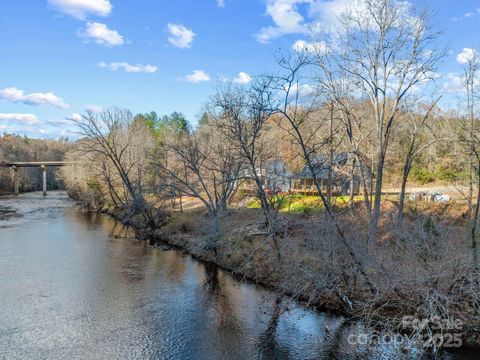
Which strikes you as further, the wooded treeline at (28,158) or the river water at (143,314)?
the wooded treeline at (28,158)

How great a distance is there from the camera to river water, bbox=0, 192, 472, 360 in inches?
426

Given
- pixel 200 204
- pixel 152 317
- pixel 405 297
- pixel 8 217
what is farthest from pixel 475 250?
pixel 8 217

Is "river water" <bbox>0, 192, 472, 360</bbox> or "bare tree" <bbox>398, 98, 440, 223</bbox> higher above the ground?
"bare tree" <bbox>398, 98, 440, 223</bbox>

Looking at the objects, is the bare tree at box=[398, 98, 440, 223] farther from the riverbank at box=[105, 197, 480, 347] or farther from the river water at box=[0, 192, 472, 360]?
the river water at box=[0, 192, 472, 360]

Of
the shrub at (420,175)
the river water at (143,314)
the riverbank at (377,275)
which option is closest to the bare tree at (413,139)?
the riverbank at (377,275)

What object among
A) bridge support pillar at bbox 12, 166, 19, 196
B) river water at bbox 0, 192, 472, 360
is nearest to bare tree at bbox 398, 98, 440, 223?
river water at bbox 0, 192, 472, 360

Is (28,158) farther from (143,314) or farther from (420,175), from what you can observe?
(143,314)

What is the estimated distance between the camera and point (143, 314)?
13.3 metres

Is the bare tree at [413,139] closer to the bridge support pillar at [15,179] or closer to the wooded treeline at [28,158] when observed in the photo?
→ the wooded treeline at [28,158]

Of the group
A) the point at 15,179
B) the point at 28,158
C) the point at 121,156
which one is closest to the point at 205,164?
the point at 121,156

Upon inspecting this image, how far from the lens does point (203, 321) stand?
12844mm

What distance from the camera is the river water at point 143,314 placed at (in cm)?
1083

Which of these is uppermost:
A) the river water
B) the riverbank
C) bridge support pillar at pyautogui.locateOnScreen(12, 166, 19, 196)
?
bridge support pillar at pyautogui.locateOnScreen(12, 166, 19, 196)

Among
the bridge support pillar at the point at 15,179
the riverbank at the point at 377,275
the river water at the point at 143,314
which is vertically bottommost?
the river water at the point at 143,314
